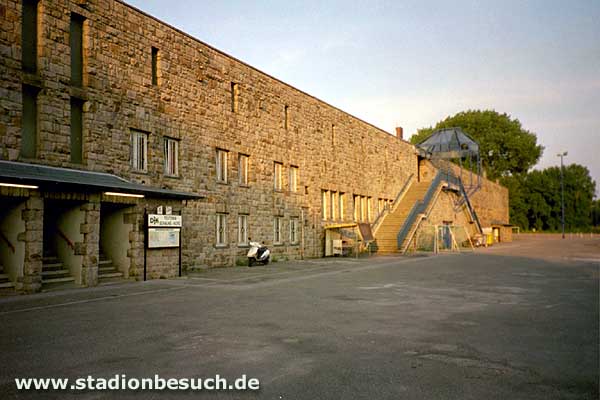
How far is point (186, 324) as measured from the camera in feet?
30.3

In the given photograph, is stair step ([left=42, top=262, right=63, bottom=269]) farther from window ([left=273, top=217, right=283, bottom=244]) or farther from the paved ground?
window ([left=273, top=217, right=283, bottom=244])

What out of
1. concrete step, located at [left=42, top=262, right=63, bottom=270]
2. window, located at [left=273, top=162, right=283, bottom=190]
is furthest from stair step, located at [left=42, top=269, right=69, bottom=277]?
window, located at [left=273, top=162, right=283, bottom=190]

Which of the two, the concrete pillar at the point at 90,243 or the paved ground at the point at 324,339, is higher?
the concrete pillar at the point at 90,243

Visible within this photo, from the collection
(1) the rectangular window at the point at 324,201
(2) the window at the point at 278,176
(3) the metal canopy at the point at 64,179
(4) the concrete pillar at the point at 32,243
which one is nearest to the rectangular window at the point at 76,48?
(3) the metal canopy at the point at 64,179

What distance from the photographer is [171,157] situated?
2056cm

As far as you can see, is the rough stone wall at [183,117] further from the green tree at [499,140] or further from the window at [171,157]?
the green tree at [499,140]

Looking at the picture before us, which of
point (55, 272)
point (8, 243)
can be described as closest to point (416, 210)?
point (55, 272)

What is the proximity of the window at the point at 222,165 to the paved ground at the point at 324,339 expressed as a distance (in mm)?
9069

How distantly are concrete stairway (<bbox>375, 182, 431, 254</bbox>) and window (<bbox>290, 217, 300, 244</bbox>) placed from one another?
794 centimetres

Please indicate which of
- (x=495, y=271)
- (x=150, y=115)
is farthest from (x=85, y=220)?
Result: (x=495, y=271)

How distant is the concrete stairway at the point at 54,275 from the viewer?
1434 centimetres

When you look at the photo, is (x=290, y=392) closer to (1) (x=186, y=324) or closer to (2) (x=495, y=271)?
(1) (x=186, y=324)

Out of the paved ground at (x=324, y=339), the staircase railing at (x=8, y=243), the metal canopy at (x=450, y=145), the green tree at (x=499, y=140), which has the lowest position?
the paved ground at (x=324, y=339)

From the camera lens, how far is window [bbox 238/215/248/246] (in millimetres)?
24073
